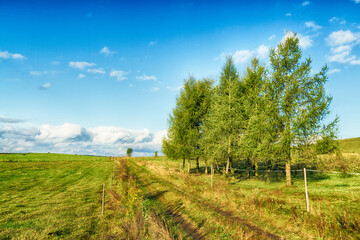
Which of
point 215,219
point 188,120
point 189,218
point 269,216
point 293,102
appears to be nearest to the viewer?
point 269,216

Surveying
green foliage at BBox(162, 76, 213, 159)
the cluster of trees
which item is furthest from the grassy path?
green foliage at BBox(162, 76, 213, 159)

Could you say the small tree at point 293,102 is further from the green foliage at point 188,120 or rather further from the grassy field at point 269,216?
the green foliage at point 188,120

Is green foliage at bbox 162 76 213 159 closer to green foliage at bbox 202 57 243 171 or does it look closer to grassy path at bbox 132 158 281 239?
green foliage at bbox 202 57 243 171

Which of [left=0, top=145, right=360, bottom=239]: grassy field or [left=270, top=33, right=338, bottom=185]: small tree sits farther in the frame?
[left=270, top=33, right=338, bottom=185]: small tree

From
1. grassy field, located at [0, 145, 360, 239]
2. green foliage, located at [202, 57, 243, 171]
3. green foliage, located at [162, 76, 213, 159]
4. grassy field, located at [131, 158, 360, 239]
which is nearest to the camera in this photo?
grassy field, located at [131, 158, 360, 239]

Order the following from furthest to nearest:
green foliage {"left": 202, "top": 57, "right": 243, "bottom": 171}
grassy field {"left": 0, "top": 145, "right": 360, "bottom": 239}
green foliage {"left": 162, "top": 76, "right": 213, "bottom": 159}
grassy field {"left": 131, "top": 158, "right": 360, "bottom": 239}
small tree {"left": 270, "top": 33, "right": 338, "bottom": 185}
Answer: green foliage {"left": 162, "top": 76, "right": 213, "bottom": 159} < green foliage {"left": 202, "top": 57, "right": 243, "bottom": 171} < small tree {"left": 270, "top": 33, "right": 338, "bottom": 185} < grassy field {"left": 0, "top": 145, "right": 360, "bottom": 239} < grassy field {"left": 131, "top": 158, "right": 360, "bottom": 239}

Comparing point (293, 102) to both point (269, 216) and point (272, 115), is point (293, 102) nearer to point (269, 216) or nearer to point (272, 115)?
point (272, 115)

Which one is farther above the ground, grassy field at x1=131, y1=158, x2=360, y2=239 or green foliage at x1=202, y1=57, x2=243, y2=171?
green foliage at x1=202, y1=57, x2=243, y2=171

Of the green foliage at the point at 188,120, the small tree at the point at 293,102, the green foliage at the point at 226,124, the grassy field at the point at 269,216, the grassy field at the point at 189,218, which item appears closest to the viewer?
the grassy field at the point at 269,216

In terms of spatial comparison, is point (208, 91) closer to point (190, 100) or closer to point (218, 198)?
point (190, 100)

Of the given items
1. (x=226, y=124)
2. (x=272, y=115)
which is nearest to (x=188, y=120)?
(x=226, y=124)

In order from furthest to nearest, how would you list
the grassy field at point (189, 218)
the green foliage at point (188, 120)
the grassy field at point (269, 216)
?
the green foliage at point (188, 120) < the grassy field at point (189, 218) < the grassy field at point (269, 216)

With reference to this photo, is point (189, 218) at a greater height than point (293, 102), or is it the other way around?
point (293, 102)

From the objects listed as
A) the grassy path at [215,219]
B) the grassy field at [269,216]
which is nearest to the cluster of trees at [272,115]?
Result: the grassy field at [269,216]
